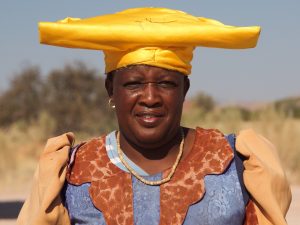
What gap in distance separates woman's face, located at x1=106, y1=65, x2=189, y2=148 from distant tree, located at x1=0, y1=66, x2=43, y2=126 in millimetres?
26427

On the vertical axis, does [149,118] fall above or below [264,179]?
above

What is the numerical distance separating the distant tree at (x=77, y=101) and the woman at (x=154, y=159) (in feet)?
80.4

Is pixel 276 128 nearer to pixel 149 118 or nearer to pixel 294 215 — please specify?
pixel 294 215

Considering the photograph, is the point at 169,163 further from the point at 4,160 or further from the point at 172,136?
the point at 4,160

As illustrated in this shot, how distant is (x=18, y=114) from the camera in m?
31.1

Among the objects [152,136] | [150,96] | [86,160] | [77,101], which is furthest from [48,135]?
[150,96]

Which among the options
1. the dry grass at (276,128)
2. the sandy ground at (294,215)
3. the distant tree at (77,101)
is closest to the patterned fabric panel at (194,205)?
the sandy ground at (294,215)

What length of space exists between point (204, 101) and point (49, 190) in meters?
41.4

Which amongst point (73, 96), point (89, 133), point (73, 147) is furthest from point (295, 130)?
point (73, 147)

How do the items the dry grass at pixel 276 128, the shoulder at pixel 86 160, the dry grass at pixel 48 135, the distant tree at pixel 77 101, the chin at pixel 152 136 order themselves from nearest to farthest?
the chin at pixel 152 136
the shoulder at pixel 86 160
the dry grass at pixel 276 128
the dry grass at pixel 48 135
the distant tree at pixel 77 101

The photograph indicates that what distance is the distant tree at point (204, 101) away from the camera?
4528 cm

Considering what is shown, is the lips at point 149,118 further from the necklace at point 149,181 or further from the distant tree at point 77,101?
the distant tree at point 77,101

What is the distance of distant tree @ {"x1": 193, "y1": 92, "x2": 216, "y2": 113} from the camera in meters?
45.3

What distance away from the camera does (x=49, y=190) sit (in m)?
4.23
